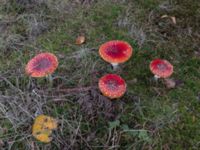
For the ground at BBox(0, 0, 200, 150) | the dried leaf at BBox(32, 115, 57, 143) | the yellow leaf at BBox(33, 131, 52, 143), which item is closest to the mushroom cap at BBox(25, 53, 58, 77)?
the ground at BBox(0, 0, 200, 150)

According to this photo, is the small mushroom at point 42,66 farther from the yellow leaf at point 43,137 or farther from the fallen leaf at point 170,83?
the fallen leaf at point 170,83

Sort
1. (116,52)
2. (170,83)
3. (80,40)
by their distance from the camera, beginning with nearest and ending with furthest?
(116,52) < (170,83) < (80,40)

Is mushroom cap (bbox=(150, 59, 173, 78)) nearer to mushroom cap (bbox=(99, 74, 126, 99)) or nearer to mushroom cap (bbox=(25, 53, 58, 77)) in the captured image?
mushroom cap (bbox=(99, 74, 126, 99))

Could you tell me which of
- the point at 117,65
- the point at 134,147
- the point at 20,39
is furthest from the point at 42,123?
the point at 20,39

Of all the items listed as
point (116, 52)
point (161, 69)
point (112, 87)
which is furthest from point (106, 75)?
point (161, 69)

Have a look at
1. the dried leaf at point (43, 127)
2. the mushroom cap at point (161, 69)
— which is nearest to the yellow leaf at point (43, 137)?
the dried leaf at point (43, 127)

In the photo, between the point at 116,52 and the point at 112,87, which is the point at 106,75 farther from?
the point at 116,52
